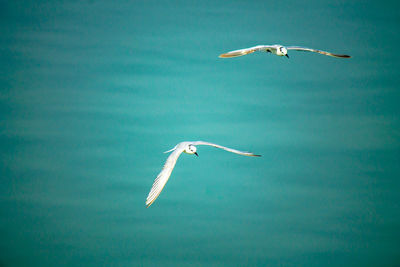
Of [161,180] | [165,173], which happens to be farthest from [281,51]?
[161,180]

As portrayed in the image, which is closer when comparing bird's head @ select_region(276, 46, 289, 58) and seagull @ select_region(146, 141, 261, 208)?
seagull @ select_region(146, 141, 261, 208)

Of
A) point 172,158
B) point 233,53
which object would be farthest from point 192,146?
point 233,53

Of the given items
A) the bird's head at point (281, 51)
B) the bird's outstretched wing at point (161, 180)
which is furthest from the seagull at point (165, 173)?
the bird's head at point (281, 51)

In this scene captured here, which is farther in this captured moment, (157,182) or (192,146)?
(192,146)

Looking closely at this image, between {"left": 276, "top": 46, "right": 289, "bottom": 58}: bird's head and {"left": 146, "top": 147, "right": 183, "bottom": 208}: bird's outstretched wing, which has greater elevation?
{"left": 276, "top": 46, "right": 289, "bottom": 58}: bird's head

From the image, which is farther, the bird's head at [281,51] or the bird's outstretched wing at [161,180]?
the bird's head at [281,51]

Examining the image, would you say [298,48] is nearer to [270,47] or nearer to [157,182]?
[270,47]

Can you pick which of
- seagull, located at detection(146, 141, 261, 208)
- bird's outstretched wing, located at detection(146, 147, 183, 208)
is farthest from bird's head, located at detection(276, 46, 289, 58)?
bird's outstretched wing, located at detection(146, 147, 183, 208)

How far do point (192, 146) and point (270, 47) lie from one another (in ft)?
7.96

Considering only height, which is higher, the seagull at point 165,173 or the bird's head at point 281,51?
the bird's head at point 281,51

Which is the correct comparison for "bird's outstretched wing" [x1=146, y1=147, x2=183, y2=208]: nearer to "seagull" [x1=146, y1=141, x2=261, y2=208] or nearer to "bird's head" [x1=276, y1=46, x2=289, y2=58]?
"seagull" [x1=146, y1=141, x2=261, y2=208]

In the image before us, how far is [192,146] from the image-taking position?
9109mm

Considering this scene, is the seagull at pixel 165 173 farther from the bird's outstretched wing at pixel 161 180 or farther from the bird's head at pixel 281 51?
the bird's head at pixel 281 51

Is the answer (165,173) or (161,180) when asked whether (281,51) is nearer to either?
(165,173)
